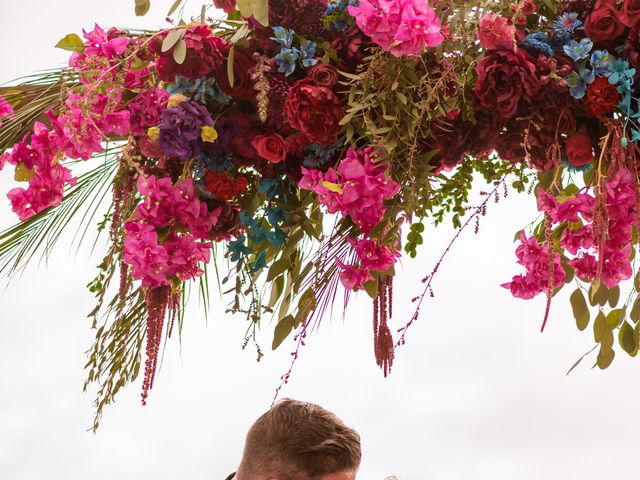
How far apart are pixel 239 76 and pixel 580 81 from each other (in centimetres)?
49

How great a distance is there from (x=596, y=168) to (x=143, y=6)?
709mm

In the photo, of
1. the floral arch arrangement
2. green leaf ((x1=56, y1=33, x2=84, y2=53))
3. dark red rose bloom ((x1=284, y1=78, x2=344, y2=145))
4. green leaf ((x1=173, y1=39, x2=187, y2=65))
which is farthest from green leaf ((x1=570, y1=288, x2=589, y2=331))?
green leaf ((x1=56, y1=33, x2=84, y2=53))

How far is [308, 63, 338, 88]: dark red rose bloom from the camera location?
4.39 ft

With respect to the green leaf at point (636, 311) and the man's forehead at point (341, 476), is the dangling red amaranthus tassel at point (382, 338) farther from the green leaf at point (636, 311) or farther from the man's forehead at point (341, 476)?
the green leaf at point (636, 311)

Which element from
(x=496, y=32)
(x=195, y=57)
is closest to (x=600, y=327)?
(x=496, y=32)

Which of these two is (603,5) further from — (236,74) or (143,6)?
(143,6)

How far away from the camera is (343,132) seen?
1404 mm

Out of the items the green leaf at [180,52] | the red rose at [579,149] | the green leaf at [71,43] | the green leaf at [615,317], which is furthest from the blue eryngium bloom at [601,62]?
the green leaf at [71,43]

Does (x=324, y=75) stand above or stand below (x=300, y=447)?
above

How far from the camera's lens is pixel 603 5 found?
4.28 feet

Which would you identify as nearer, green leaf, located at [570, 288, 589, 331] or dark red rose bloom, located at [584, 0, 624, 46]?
dark red rose bloom, located at [584, 0, 624, 46]

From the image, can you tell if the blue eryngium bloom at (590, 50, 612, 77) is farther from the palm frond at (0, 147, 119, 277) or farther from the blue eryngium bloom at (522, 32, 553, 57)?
the palm frond at (0, 147, 119, 277)

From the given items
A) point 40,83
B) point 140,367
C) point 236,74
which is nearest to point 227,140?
point 236,74

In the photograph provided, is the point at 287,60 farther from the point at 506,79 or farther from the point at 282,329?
the point at 282,329
